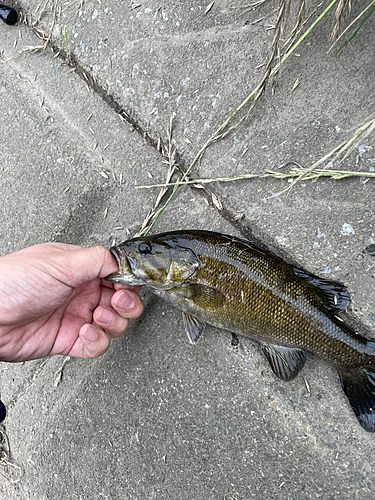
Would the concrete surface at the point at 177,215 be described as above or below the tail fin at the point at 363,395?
above

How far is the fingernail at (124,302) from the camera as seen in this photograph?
9.45 feet

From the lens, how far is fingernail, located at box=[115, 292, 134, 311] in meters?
2.88

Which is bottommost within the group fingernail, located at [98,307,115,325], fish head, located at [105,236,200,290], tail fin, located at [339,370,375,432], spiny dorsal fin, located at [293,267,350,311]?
tail fin, located at [339,370,375,432]

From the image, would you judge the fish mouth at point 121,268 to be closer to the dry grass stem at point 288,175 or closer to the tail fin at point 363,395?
the dry grass stem at point 288,175

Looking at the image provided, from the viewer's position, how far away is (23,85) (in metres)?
3.69

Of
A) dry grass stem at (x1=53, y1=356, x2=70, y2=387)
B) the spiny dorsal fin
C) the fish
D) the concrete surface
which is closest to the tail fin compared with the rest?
the fish

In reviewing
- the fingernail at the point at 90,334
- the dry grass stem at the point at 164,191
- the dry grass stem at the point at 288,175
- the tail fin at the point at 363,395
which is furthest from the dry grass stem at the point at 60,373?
the tail fin at the point at 363,395

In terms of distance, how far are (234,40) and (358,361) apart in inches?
114

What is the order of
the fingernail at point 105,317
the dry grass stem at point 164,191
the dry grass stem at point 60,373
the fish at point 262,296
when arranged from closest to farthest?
1. the fish at point 262,296
2. the fingernail at point 105,317
3. the dry grass stem at point 164,191
4. the dry grass stem at point 60,373

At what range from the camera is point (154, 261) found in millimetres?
2705

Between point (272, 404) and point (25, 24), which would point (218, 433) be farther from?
point (25, 24)

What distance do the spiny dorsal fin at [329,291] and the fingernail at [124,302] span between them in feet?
4.46

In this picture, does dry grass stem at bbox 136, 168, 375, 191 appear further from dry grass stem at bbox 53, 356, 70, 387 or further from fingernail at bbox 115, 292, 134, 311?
dry grass stem at bbox 53, 356, 70, 387

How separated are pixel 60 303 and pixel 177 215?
50.1 inches
